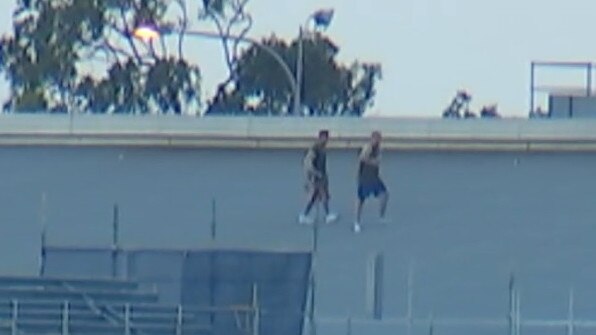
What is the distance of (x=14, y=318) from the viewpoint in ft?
121

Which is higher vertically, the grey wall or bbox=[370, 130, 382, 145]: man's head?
bbox=[370, 130, 382, 145]: man's head

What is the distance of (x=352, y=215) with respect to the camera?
43.1m

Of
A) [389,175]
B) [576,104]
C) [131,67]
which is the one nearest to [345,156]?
[389,175]

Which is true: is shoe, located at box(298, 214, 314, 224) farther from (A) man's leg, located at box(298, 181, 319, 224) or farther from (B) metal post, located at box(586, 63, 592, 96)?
(B) metal post, located at box(586, 63, 592, 96)

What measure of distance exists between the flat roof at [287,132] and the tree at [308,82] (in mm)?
23768

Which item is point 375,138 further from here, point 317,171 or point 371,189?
point 317,171

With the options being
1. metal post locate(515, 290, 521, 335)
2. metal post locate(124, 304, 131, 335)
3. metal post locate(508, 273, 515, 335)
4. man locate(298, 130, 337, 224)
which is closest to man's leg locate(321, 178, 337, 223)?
man locate(298, 130, 337, 224)

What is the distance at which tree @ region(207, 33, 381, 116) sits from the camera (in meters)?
69.2

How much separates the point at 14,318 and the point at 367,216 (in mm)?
7645

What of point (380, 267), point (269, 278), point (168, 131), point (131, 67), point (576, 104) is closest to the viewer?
point (269, 278)

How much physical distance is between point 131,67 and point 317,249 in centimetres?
2632

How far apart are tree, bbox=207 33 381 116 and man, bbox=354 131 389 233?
25458 mm

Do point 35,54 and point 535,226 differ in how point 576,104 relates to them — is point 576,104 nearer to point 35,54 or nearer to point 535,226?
point 535,226

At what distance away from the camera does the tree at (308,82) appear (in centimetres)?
6919
